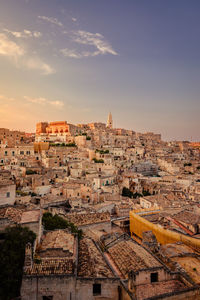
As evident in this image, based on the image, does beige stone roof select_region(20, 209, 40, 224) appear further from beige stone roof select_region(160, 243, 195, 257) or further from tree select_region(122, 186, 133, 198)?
tree select_region(122, 186, 133, 198)

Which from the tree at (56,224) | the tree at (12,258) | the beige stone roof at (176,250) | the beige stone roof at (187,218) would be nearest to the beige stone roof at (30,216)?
the tree at (12,258)

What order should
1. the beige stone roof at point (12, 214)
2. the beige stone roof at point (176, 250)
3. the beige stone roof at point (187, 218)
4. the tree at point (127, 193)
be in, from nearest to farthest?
the beige stone roof at point (12, 214)
the beige stone roof at point (176, 250)
the beige stone roof at point (187, 218)
the tree at point (127, 193)

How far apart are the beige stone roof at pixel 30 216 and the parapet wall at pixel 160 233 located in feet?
25.9

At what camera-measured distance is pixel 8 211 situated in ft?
37.9

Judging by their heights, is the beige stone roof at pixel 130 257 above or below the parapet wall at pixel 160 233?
above

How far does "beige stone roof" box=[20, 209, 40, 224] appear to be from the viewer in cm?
1035

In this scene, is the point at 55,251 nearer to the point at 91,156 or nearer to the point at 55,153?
the point at 55,153

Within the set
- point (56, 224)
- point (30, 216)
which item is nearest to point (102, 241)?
point (56, 224)

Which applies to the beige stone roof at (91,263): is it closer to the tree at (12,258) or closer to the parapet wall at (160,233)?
the tree at (12,258)

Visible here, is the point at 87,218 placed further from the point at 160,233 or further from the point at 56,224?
the point at 160,233

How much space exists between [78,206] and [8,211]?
10152mm

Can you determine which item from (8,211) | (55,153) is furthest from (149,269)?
(55,153)

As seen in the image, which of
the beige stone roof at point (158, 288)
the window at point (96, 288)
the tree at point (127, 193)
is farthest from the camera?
the tree at point (127, 193)

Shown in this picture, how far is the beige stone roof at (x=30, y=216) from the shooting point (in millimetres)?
10345
